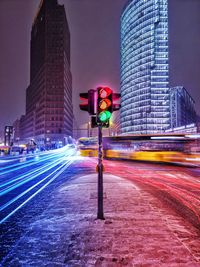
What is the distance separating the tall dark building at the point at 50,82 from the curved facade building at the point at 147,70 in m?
38.3

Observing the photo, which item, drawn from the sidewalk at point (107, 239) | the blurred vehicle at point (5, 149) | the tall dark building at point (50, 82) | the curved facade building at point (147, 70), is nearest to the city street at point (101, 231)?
the sidewalk at point (107, 239)

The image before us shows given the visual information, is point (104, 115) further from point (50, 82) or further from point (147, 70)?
point (50, 82)

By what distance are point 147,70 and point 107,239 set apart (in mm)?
139572

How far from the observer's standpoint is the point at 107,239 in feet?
19.0

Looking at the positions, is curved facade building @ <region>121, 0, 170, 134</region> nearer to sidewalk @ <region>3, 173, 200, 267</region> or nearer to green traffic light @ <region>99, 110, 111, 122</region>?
sidewalk @ <region>3, 173, 200, 267</region>

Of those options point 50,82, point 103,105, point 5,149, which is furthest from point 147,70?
point 103,105

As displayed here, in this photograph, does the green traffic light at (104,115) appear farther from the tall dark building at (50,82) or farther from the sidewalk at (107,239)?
the tall dark building at (50,82)

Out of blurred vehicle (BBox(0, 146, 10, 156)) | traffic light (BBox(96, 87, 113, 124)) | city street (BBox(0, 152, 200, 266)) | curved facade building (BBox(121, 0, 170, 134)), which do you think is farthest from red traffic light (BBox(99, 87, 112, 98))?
curved facade building (BBox(121, 0, 170, 134))

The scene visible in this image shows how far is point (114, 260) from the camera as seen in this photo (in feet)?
15.7

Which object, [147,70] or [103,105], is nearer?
[103,105]

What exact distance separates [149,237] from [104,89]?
402 cm

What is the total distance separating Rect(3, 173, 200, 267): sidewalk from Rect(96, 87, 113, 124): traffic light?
2.84 m

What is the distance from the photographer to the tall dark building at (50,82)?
14800 centimetres

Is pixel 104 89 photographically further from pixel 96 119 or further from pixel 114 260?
pixel 114 260
